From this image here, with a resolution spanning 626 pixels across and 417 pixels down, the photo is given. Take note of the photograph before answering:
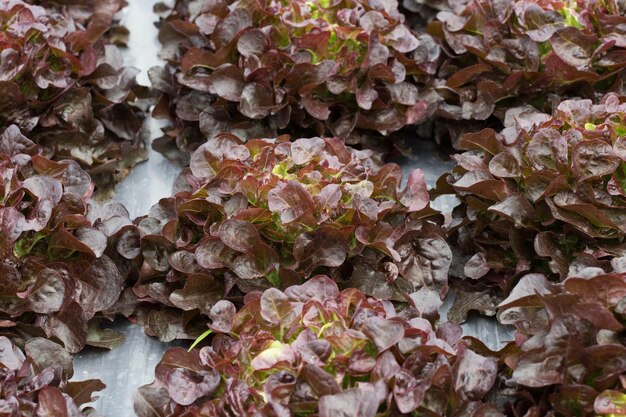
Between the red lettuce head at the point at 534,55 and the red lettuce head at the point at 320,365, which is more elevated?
the red lettuce head at the point at 320,365

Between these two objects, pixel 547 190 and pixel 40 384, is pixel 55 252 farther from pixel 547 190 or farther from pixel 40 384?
pixel 547 190

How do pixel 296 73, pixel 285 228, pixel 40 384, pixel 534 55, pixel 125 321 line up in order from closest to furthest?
pixel 40 384 → pixel 285 228 → pixel 125 321 → pixel 296 73 → pixel 534 55

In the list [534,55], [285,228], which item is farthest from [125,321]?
[534,55]

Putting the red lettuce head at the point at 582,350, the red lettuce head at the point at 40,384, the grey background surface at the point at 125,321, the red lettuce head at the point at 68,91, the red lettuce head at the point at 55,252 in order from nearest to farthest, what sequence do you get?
1. the red lettuce head at the point at 582,350
2. the red lettuce head at the point at 40,384
3. the red lettuce head at the point at 55,252
4. the grey background surface at the point at 125,321
5. the red lettuce head at the point at 68,91

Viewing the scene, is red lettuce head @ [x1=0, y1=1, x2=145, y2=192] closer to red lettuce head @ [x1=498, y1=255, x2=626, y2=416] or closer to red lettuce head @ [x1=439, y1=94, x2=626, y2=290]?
red lettuce head @ [x1=439, y1=94, x2=626, y2=290]

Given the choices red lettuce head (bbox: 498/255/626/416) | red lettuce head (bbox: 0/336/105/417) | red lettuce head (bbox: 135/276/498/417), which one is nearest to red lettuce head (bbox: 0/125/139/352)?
red lettuce head (bbox: 0/336/105/417)

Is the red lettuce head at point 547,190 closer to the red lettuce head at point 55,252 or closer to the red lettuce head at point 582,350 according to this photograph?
the red lettuce head at point 582,350

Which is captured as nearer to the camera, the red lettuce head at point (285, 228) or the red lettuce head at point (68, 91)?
the red lettuce head at point (285, 228)

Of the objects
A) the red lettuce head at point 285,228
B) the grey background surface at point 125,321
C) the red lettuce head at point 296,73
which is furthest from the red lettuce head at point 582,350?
the red lettuce head at point 296,73

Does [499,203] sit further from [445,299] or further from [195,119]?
[195,119]
